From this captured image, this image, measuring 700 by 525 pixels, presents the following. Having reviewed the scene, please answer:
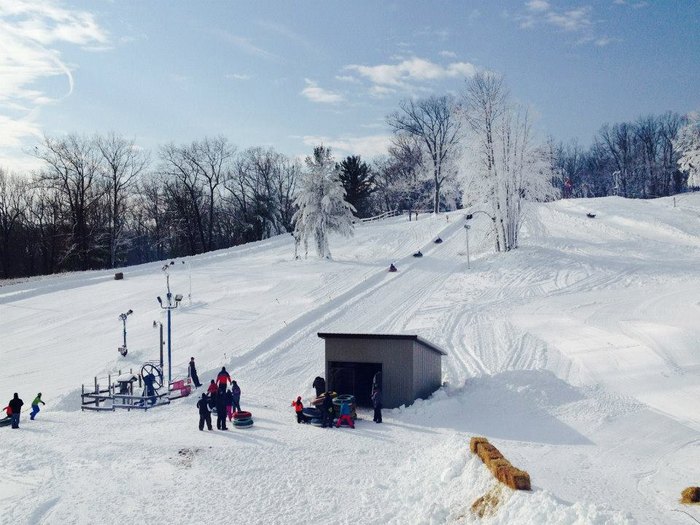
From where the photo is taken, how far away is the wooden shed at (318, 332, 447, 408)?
59.9 feet

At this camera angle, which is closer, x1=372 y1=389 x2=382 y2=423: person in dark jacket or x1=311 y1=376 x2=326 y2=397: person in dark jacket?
x1=372 y1=389 x2=382 y2=423: person in dark jacket

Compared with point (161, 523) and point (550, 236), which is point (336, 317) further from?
point (550, 236)

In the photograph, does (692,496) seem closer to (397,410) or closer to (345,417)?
(345,417)

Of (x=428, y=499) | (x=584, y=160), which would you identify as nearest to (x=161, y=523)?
(x=428, y=499)

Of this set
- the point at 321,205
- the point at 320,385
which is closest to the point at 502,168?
the point at 321,205

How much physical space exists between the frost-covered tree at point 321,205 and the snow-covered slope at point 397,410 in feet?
9.28

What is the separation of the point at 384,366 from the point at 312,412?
3092 millimetres

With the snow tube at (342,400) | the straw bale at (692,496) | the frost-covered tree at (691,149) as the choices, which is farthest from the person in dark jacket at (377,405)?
the frost-covered tree at (691,149)

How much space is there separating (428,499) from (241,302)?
25.3m

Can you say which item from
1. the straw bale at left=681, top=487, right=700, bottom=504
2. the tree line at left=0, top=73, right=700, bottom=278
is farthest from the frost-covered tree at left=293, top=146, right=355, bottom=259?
the straw bale at left=681, top=487, right=700, bottom=504

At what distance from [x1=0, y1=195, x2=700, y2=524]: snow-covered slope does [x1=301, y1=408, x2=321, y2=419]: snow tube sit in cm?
47

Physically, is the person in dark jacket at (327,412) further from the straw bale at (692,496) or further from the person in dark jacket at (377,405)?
the straw bale at (692,496)

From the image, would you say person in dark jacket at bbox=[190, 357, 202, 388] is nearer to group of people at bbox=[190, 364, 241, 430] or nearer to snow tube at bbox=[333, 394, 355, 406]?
group of people at bbox=[190, 364, 241, 430]

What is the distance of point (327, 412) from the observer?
53.8 ft
